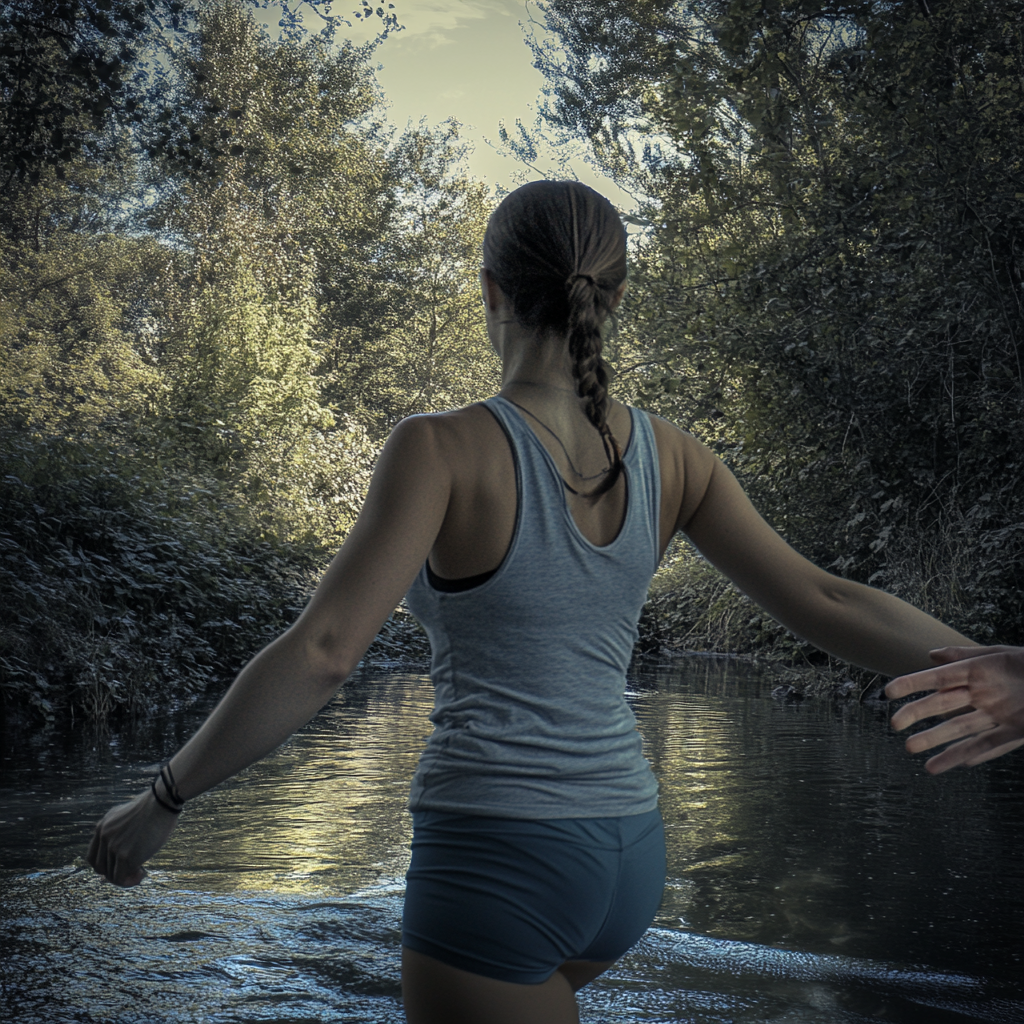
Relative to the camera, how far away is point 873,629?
1.87 metres

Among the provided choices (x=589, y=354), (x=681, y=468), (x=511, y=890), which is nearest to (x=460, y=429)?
(x=589, y=354)

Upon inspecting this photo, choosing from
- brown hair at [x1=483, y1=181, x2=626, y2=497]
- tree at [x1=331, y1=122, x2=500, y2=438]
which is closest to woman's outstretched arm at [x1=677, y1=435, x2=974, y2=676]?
brown hair at [x1=483, y1=181, x2=626, y2=497]

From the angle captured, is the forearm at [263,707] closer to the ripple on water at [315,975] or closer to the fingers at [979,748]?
the fingers at [979,748]

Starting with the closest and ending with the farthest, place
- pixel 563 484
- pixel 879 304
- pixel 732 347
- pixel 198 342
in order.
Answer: pixel 563 484 → pixel 879 304 → pixel 732 347 → pixel 198 342

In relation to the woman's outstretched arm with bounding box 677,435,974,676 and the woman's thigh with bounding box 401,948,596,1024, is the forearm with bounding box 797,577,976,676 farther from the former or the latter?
the woman's thigh with bounding box 401,948,596,1024

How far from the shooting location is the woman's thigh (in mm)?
1505

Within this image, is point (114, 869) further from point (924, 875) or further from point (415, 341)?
point (415, 341)

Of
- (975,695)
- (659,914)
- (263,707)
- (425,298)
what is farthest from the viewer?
(425,298)

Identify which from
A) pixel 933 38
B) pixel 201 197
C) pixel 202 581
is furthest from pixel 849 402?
pixel 201 197

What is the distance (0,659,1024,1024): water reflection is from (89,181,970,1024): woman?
2.47 metres

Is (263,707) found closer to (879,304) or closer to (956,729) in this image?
(956,729)

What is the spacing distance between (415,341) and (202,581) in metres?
28.2

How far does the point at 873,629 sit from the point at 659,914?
3460 millimetres

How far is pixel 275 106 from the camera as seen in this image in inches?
1395
